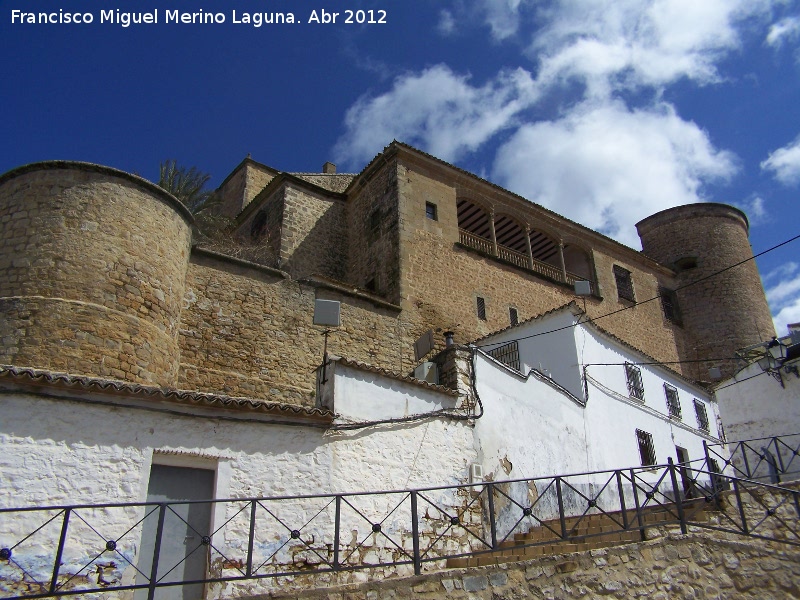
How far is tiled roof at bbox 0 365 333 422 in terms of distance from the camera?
7.48m

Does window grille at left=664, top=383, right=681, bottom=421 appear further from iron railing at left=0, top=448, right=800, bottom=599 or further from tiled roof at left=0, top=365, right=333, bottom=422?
tiled roof at left=0, top=365, right=333, bottom=422

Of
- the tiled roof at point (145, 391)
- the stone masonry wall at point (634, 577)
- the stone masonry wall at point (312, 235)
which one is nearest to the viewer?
the stone masonry wall at point (634, 577)

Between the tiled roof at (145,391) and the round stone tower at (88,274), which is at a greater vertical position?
the round stone tower at (88,274)

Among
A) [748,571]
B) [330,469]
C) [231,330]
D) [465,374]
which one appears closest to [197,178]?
[231,330]

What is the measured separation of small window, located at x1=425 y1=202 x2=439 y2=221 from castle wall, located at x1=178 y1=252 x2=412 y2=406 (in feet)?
16.3

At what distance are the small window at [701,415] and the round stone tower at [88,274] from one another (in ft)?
49.1

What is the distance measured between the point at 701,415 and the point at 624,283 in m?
7.97

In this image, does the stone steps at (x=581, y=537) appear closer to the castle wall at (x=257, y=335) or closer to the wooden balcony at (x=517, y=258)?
the castle wall at (x=257, y=335)

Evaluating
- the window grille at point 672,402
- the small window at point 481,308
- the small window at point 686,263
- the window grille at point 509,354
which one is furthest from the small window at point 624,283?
the window grille at point 509,354

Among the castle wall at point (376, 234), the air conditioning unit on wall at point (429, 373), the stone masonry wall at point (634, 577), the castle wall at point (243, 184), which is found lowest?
the stone masonry wall at point (634, 577)

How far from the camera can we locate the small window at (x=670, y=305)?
93.3ft

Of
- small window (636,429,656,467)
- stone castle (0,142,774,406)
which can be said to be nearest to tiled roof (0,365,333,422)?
stone castle (0,142,774,406)

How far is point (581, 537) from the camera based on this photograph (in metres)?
8.12

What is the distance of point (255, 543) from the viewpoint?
8.17m
